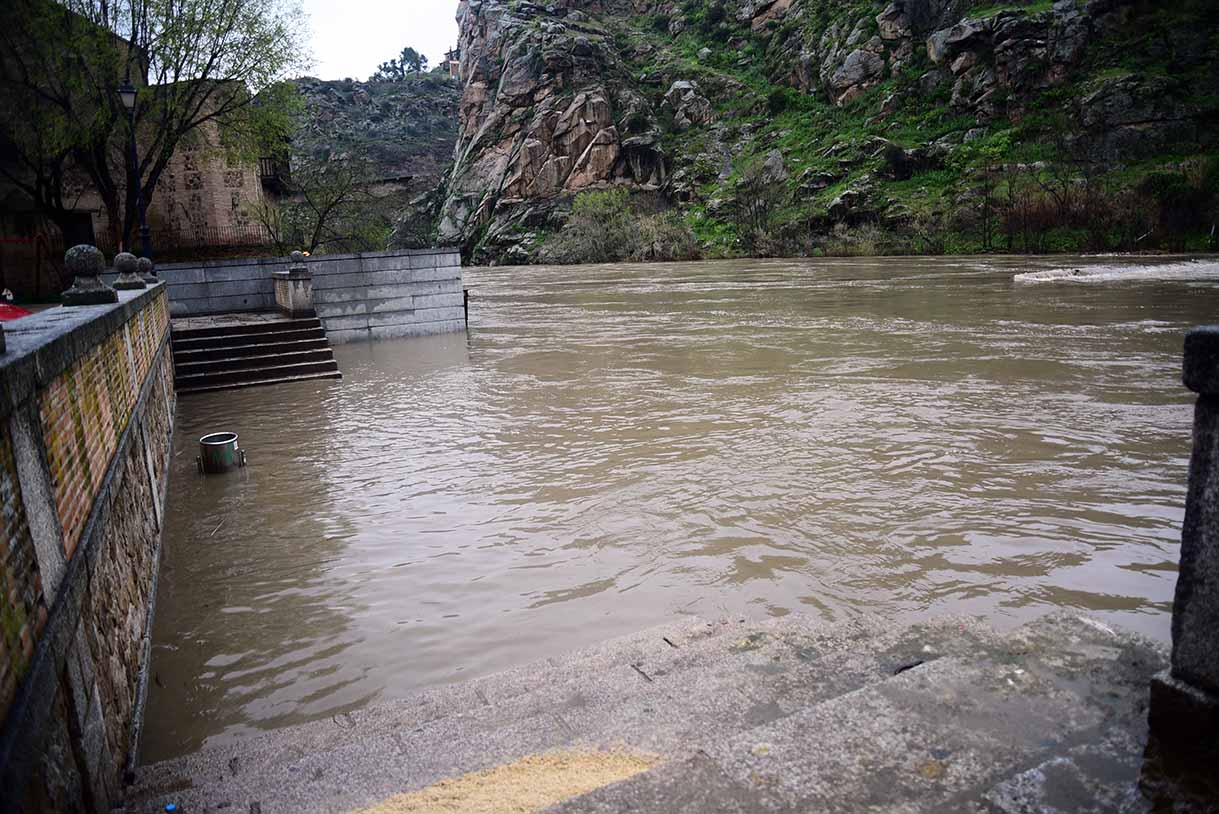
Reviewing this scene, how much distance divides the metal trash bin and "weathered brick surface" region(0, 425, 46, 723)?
6.59 metres

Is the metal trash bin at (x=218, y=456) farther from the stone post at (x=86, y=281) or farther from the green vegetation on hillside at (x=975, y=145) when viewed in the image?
the green vegetation on hillside at (x=975, y=145)

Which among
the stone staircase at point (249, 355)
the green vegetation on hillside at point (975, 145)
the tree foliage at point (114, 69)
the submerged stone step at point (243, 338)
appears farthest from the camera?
the green vegetation on hillside at point (975, 145)

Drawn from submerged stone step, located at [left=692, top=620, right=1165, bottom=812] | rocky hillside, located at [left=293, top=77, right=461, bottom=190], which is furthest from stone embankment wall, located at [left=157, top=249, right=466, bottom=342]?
rocky hillside, located at [left=293, top=77, right=461, bottom=190]

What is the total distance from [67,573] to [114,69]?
1052 inches

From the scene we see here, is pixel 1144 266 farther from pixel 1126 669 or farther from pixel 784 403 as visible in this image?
pixel 1126 669

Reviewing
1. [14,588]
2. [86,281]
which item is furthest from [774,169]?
[14,588]

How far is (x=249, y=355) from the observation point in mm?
14938

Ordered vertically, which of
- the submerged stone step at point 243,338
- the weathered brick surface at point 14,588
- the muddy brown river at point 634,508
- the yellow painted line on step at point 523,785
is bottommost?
the muddy brown river at point 634,508

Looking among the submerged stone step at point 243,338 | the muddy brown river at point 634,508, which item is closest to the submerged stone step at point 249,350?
the submerged stone step at point 243,338

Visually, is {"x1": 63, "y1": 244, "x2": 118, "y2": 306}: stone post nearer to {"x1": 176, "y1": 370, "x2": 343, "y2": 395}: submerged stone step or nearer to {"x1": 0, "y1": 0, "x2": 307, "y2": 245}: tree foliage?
{"x1": 176, "y1": 370, "x2": 343, "y2": 395}: submerged stone step

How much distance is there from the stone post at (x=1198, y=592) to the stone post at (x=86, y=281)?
6.74 m

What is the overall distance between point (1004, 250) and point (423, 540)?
45189 millimetres

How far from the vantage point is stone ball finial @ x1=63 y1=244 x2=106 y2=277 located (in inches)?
263

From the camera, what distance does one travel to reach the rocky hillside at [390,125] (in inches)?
4631
